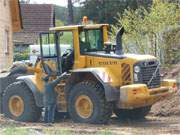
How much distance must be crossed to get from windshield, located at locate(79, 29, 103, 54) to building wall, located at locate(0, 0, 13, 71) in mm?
16055

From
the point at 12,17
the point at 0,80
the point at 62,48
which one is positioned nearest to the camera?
the point at 62,48

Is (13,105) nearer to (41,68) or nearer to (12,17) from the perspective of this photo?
(41,68)

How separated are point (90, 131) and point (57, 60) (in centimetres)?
314

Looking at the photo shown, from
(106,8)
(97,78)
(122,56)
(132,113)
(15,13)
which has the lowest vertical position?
(132,113)

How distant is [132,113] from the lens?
692 inches

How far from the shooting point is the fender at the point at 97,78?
1555 cm

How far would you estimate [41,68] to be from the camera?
56.2 ft

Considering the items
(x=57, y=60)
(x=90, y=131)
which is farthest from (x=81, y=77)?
(x=90, y=131)

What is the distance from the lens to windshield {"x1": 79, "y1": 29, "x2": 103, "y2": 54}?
16.6 meters

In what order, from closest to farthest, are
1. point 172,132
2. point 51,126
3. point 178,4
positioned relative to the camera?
point 172,132, point 51,126, point 178,4

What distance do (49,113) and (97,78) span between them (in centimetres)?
190

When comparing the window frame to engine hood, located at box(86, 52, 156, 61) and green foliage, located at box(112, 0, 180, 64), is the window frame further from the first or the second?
engine hood, located at box(86, 52, 156, 61)

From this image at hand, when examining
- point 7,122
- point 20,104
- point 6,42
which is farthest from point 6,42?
point 7,122

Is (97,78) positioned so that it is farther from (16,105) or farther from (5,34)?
(5,34)
